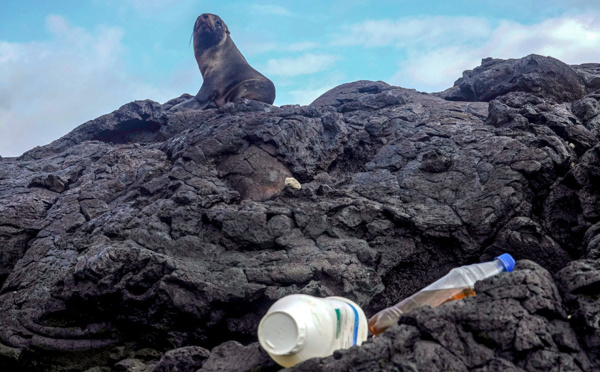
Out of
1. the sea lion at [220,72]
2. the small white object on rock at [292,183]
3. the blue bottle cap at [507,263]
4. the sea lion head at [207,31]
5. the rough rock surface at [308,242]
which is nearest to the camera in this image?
the rough rock surface at [308,242]

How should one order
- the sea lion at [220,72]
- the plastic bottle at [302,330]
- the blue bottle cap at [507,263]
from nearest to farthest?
1. the plastic bottle at [302,330]
2. the blue bottle cap at [507,263]
3. the sea lion at [220,72]

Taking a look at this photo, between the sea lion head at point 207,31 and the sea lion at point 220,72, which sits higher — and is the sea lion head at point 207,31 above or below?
above

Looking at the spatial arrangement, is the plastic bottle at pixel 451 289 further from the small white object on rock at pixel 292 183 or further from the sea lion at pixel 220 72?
the sea lion at pixel 220 72

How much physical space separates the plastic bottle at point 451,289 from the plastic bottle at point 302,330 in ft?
2.35

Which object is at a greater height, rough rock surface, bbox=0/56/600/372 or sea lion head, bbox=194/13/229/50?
sea lion head, bbox=194/13/229/50

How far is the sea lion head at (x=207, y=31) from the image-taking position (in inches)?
628

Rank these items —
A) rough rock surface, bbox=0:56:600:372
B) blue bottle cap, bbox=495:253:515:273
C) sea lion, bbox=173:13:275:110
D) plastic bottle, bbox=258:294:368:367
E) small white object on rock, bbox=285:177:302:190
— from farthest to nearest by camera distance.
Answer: sea lion, bbox=173:13:275:110, small white object on rock, bbox=285:177:302:190, blue bottle cap, bbox=495:253:515:273, rough rock surface, bbox=0:56:600:372, plastic bottle, bbox=258:294:368:367

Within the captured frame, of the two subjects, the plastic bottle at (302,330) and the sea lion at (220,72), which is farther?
the sea lion at (220,72)

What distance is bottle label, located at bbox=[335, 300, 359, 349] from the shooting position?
2.86 meters

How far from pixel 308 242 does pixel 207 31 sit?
1250 centimetres

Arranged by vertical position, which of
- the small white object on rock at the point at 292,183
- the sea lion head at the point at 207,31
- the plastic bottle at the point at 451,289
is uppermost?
the sea lion head at the point at 207,31

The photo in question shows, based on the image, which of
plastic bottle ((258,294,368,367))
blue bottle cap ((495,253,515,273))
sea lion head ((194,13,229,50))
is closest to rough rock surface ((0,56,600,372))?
plastic bottle ((258,294,368,367))

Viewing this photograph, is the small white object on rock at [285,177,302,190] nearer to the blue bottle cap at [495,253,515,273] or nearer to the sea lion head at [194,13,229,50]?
the blue bottle cap at [495,253,515,273]

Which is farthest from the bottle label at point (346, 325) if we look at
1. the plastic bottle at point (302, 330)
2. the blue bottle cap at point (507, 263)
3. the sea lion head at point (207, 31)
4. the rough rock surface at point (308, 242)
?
the sea lion head at point (207, 31)
